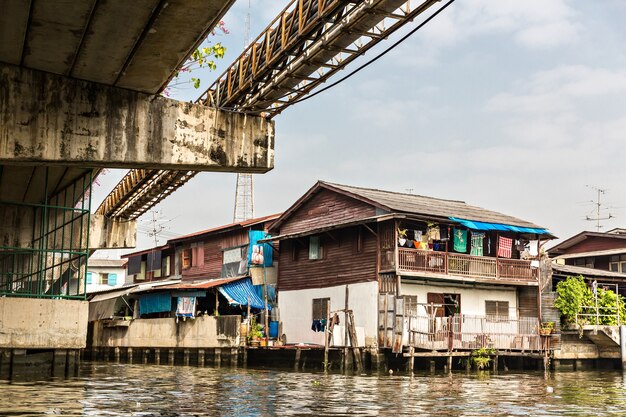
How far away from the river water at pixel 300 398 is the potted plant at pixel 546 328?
10.1 m

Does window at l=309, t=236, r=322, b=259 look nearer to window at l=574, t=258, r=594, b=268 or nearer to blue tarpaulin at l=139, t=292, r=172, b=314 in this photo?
blue tarpaulin at l=139, t=292, r=172, b=314

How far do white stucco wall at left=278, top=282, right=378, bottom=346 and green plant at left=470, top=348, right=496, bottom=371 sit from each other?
13.1ft

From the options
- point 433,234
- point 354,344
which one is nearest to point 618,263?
point 433,234

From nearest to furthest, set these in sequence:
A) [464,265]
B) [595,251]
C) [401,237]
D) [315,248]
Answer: [401,237]
[464,265]
[315,248]
[595,251]

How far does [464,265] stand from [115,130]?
24.0 metres

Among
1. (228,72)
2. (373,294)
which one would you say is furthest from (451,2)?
(373,294)

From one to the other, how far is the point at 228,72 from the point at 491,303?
22.7 m

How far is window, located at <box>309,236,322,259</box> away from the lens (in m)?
36.6

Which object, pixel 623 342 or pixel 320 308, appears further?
pixel 320 308

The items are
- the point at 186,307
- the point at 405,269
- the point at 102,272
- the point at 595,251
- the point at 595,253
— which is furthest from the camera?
the point at 102,272

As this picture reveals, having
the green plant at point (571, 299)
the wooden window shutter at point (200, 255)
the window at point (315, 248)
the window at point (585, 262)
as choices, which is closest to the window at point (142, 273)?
the wooden window shutter at point (200, 255)

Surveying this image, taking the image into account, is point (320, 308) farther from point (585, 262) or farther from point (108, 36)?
point (108, 36)

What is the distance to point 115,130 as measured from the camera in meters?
12.1

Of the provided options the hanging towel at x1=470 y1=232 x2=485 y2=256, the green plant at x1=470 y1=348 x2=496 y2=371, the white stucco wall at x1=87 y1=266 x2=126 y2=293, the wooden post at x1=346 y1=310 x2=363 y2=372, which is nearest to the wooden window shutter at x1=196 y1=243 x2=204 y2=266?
the wooden post at x1=346 y1=310 x2=363 y2=372
